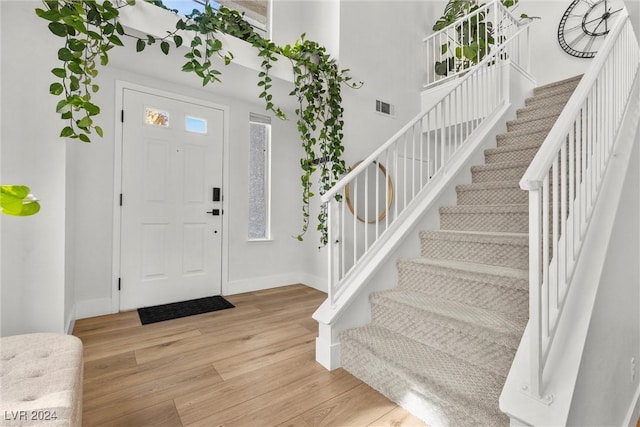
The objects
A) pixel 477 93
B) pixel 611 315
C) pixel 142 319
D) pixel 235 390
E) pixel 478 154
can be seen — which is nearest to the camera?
pixel 611 315

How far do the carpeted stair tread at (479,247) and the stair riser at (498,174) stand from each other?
2.30 feet

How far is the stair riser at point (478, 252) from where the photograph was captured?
181 cm

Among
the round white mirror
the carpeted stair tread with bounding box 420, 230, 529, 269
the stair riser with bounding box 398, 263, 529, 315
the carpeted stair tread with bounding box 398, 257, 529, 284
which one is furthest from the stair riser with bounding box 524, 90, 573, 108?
the stair riser with bounding box 398, 263, 529, 315

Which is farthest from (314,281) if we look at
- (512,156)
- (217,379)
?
(512,156)

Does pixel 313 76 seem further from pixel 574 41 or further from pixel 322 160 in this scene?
pixel 574 41

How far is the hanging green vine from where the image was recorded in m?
1.67

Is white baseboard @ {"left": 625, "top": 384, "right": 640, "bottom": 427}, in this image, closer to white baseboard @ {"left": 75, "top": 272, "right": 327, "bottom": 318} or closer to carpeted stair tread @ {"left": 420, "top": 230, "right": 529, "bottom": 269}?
carpeted stair tread @ {"left": 420, "top": 230, "right": 529, "bottom": 269}

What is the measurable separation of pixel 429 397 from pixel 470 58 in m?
3.47

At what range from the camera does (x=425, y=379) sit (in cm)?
142

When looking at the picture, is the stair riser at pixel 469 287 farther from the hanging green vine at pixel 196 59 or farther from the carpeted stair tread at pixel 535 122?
the carpeted stair tread at pixel 535 122

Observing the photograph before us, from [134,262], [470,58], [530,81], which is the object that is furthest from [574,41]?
[134,262]

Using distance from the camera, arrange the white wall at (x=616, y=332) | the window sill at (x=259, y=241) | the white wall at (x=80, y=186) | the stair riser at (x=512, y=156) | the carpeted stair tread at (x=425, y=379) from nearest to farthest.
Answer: the white wall at (x=616, y=332)
the carpeted stair tread at (x=425, y=379)
the white wall at (x=80, y=186)
the stair riser at (x=512, y=156)
the window sill at (x=259, y=241)

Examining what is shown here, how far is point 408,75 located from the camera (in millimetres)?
3711

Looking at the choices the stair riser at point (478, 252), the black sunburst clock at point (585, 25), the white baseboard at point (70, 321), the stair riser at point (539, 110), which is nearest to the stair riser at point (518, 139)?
the stair riser at point (539, 110)
